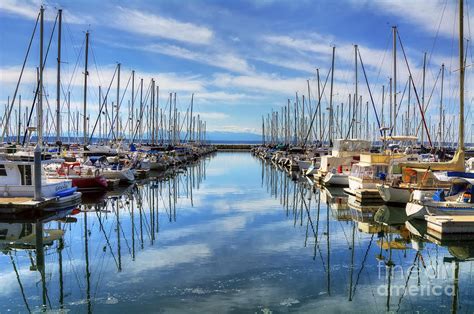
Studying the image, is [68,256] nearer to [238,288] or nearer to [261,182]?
[238,288]

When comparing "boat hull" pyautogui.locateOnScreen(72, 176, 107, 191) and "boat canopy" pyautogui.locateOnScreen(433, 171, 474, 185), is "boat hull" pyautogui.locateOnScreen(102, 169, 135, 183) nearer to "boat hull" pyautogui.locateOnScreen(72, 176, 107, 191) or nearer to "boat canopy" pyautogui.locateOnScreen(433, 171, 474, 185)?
"boat hull" pyautogui.locateOnScreen(72, 176, 107, 191)

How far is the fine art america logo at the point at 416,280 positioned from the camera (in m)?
13.9

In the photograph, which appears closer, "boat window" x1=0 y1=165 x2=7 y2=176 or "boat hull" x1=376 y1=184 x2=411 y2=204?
"boat window" x1=0 y1=165 x2=7 y2=176

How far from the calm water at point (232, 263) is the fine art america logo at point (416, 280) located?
0.11 feet

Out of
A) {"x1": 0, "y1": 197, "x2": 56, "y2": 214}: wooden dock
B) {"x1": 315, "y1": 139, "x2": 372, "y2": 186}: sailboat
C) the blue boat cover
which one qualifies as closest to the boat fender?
{"x1": 0, "y1": 197, "x2": 56, "y2": 214}: wooden dock

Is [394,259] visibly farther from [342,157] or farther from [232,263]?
[342,157]

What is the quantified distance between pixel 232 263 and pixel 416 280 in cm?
632

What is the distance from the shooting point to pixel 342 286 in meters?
14.4

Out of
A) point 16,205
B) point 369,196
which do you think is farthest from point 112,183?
point 369,196

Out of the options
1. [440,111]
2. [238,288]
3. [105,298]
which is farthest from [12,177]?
[440,111]

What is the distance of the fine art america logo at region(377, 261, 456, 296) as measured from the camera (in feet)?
45.8

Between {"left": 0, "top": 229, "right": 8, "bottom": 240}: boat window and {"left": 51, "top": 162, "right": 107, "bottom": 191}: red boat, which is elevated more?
{"left": 51, "top": 162, "right": 107, "bottom": 191}: red boat

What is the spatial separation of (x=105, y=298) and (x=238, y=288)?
3882mm

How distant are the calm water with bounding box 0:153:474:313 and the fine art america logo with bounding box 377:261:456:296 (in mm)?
35
